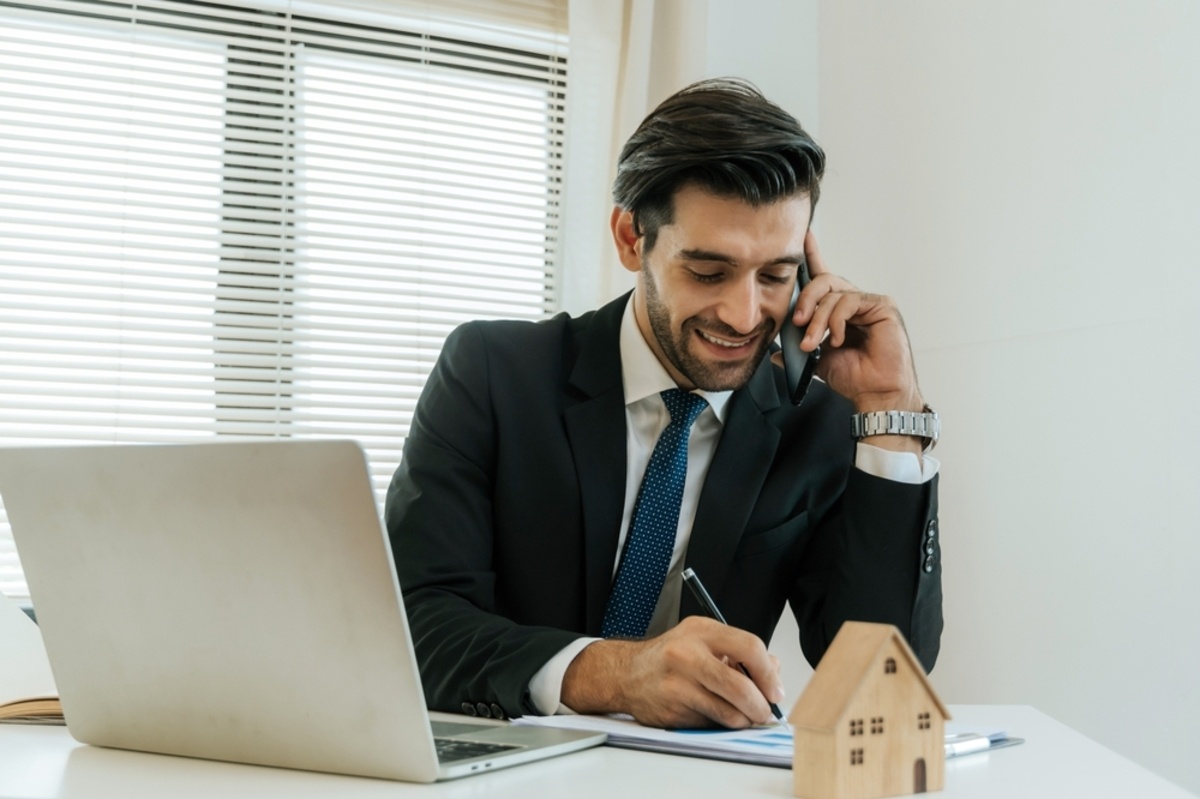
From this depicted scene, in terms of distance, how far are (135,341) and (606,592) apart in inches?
55.7

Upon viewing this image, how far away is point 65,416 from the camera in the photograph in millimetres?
2422

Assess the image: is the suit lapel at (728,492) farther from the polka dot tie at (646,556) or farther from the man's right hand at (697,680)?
the man's right hand at (697,680)

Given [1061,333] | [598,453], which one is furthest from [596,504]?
[1061,333]

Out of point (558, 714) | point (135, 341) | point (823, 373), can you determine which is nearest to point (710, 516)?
point (823, 373)

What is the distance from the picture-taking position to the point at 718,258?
5.16 ft

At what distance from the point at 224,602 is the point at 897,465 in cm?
99

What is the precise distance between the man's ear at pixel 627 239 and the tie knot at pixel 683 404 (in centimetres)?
23

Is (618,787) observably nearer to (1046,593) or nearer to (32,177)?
(1046,593)

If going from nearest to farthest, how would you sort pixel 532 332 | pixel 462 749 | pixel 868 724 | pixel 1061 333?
pixel 868 724 < pixel 462 749 < pixel 532 332 < pixel 1061 333

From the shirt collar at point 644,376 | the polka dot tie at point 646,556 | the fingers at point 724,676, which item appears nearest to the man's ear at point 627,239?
the shirt collar at point 644,376

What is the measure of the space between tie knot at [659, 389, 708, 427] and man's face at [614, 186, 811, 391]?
0.07 feet

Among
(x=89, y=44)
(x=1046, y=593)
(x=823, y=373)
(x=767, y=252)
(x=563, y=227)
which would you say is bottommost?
(x=1046, y=593)

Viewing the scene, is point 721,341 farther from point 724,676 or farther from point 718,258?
point 724,676

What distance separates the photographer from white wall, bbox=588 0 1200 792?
1.77 metres
